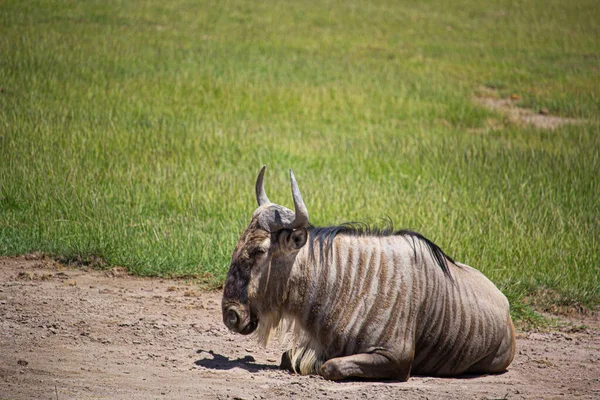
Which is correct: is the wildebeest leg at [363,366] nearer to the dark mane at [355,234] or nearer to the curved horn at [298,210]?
the dark mane at [355,234]

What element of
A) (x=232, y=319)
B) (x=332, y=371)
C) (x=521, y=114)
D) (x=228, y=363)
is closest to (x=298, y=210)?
(x=232, y=319)

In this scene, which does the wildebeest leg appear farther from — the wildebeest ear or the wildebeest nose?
the wildebeest ear

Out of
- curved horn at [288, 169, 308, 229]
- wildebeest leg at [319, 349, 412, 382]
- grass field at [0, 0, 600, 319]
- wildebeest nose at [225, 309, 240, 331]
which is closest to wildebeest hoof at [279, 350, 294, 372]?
wildebeest leg at [319, 349, 412, 382]

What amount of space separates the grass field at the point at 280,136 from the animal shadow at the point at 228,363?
79.3 inches

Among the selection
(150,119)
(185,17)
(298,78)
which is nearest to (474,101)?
(298,78)

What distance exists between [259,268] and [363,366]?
924 mm

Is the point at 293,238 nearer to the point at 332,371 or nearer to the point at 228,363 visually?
the point at 332,371

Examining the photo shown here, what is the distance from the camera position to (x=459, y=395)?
16.4 feet

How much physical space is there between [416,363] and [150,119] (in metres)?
8.66

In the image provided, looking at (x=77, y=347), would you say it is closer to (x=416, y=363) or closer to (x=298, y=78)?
(x=416, y=363)

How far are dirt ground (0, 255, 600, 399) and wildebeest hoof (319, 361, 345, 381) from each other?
2.6 inches

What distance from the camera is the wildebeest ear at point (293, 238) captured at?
5.19 m

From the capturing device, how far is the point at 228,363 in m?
5.62

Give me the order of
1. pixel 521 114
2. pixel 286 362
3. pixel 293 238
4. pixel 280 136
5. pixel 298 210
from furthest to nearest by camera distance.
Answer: pixel 521 114 < pixel 280 136 < pixel 286 362 < pixel 293 238 < pixel 298 210
